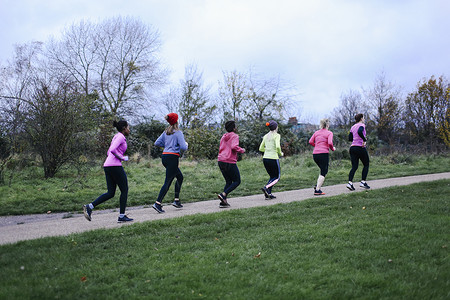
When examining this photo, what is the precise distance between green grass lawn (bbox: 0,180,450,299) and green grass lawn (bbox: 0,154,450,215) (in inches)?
150

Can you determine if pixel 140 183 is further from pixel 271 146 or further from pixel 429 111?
pixel 429 111

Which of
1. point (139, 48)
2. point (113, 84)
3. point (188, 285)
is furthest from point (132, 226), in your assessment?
point (139, 48)

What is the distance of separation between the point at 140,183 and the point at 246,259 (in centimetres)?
861

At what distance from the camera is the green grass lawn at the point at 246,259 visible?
11.3ft

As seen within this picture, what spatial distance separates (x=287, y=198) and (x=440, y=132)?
26.4m

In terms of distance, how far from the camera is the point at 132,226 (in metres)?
5.80

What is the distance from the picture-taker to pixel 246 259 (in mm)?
4254

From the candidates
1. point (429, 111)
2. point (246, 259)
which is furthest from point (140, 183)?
point (429, 111)

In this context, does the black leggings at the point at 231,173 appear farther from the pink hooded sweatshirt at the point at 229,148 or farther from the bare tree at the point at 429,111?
the bare tree at the point at 429,111

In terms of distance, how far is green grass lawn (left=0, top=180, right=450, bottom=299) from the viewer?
344cm

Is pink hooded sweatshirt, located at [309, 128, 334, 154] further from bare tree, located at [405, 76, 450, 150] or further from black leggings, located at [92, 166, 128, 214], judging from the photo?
bare tree, located at [405, 76, 450, 150]

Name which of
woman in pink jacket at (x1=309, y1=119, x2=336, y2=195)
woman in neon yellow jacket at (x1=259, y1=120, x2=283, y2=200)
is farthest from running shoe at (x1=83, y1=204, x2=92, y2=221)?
woman in pink jacket at (x1=309, y1=119, x2=336, y2=195)

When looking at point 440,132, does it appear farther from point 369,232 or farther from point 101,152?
point 369,232

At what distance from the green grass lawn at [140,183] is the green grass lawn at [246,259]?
150 inches
